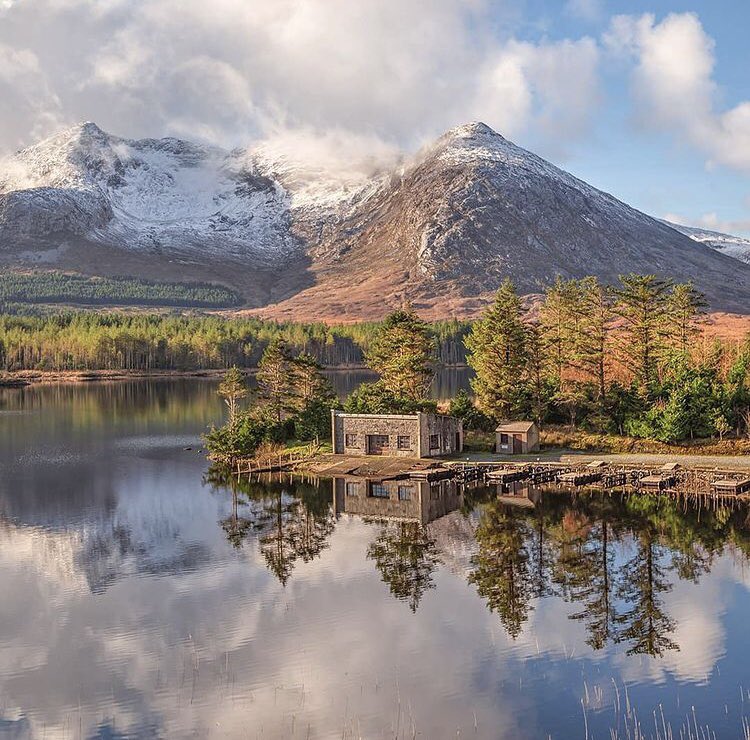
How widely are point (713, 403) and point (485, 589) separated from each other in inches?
1681

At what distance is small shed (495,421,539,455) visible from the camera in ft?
268

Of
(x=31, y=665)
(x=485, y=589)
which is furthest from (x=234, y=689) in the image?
(x=485, y=589)

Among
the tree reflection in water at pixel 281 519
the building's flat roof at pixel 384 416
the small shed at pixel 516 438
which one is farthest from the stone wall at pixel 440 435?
the tree reflection in water at pixel 281 519

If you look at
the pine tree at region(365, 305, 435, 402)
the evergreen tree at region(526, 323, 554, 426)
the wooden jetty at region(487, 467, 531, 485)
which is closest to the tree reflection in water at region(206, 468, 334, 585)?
the wooden jetty at region(487, 467, 531, 485)

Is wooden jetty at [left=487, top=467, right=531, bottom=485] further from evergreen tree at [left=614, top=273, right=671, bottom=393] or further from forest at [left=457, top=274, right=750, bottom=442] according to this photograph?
evergreen tree at [left=614, top=273, right=671, bottom=393]

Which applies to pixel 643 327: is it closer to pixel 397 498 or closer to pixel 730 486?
pixel 730 486

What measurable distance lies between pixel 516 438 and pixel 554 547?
29.5m

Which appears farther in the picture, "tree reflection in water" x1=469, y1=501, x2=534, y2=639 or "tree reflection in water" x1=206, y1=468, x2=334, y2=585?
"tree reflection in water" x1=206, y1=468, x2=334, y2=585

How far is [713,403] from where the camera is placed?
7981cm

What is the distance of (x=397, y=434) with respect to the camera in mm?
81250

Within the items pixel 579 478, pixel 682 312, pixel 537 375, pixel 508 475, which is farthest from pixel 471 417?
pixel 682 312

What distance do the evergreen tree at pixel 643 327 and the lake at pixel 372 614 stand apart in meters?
26.2

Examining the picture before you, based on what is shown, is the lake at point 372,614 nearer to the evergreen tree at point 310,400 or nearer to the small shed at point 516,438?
the small shed at point 516,438

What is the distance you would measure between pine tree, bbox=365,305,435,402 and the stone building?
8.03 metres
